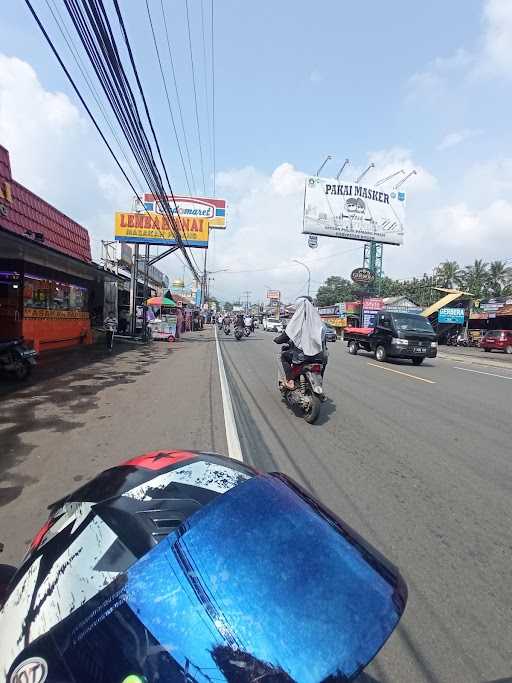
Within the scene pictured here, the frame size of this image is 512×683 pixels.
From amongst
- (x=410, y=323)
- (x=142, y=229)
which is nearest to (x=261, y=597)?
(x=410, y=323)

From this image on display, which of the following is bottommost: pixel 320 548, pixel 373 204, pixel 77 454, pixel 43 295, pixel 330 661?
pixel 77 454

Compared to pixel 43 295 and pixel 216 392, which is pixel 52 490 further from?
pixel 43 295

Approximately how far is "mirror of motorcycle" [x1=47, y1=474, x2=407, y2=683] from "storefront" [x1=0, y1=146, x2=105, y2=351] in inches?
354

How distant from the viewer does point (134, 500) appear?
4.43 feet

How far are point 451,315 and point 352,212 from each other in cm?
1391

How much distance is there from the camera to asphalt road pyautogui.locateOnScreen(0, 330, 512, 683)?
2.25 meters

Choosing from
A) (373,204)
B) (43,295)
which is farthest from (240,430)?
(373,204)

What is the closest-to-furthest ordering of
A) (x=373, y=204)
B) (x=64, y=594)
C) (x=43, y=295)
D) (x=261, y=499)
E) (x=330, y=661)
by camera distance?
(x=330, y=661)
(x=64, y=594)
(x=261, y=499)
(x=43, y=295)
(x=373, y=204)

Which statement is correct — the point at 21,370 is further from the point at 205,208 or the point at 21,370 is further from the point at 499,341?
the point at 499,341

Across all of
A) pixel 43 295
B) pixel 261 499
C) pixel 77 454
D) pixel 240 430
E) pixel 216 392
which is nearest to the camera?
pixel 261 499

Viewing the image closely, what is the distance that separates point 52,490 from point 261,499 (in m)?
3.23

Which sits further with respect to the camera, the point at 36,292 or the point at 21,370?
the point at 36,292

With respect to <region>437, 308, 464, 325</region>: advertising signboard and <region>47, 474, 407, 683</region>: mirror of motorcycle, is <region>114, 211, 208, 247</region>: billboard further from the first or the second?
<region>437, 308, 464, 325</region>: advertising signboard

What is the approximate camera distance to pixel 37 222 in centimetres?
1191
